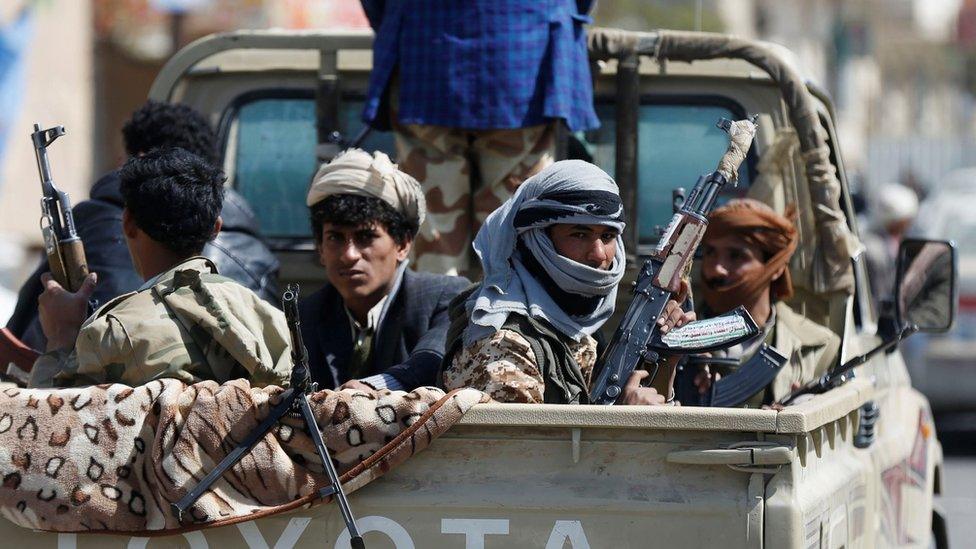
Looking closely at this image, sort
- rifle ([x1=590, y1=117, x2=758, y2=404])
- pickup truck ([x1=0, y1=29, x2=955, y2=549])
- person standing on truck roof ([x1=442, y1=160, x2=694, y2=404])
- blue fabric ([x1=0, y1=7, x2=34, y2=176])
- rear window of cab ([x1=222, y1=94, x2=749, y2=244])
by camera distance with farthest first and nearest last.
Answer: blue fabric ([x1=0, y1=7, x2=34, y2=176]), rear window of cab ([x1=222, y1=94, x2=749, y2=244]), rifle ([x1=590, y1=117, x2=758, y2=404]), person standing on truck roof ([x1=442, y1=160, x2=694, y2=404]), pickup truck ([x1=0, y1=29, x2=955, y2=549])

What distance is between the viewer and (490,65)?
15.5 ft

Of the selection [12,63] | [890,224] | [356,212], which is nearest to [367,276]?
[356,212]

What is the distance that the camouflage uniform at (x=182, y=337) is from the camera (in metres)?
3.38

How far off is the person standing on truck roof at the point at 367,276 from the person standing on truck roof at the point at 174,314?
563mm

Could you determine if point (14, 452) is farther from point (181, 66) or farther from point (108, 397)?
point (181, 66)

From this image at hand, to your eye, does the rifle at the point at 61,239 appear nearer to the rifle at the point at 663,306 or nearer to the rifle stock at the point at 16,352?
the rifle stock at the point at 16,352

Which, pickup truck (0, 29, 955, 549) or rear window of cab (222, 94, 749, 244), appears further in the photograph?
rear window of cab (222, 94, 749, 244)

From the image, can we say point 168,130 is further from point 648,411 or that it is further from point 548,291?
point 648,411

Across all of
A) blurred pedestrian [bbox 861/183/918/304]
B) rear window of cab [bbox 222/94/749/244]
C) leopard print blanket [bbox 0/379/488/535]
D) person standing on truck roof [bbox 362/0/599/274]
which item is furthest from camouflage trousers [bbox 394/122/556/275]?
blurred pedestrian [bbox 861/183/918/304]

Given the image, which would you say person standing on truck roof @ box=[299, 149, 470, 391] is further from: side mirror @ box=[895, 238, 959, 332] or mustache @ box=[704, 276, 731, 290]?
side mirror @ box=[895, 238, 959, 332]

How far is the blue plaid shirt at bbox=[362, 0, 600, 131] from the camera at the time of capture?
4.70m

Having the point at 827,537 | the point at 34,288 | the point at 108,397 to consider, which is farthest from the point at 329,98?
the point at 827,537

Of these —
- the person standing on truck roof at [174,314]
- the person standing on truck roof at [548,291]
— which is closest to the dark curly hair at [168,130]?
the person standing on truck roof at [174,314]

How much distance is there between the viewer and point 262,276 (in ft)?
15.4
